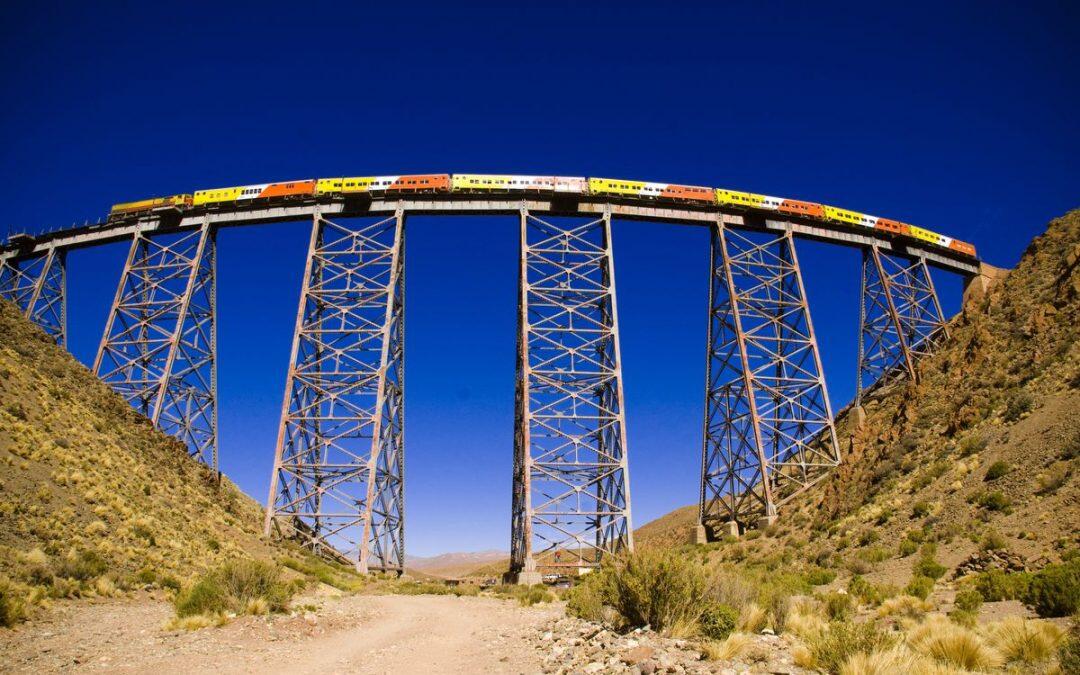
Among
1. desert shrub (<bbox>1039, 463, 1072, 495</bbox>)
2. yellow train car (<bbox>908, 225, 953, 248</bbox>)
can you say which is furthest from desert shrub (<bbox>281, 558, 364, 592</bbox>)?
yellow train car (<bbox>908, 225, 953, 248</bbox>)

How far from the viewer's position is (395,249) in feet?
75.7

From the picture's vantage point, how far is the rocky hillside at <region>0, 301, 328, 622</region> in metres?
9.47

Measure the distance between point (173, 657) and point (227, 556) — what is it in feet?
30.4

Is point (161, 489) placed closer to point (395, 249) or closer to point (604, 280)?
point (395, 249)

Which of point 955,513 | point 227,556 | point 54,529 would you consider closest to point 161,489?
point 227,556

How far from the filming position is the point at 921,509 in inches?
521

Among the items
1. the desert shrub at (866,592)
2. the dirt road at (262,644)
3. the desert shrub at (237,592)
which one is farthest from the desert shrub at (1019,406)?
the desert shrub at (237,592)

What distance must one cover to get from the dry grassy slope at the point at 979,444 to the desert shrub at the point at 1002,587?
159cm

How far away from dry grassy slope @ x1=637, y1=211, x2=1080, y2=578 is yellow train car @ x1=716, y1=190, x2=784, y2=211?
29.2 feet

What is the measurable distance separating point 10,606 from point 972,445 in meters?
18.0

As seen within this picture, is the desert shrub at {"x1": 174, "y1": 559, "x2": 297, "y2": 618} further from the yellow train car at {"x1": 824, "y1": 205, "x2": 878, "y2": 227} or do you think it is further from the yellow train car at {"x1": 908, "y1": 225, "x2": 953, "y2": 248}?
the yellow train car at {"x1": 908, "y1": 225, "x2": 953, "y2": 248}

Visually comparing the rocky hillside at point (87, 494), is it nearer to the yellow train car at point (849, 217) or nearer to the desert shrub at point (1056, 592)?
the desert shrub at point (1056, 592)

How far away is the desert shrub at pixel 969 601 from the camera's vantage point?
281 inches

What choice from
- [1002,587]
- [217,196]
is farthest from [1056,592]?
[217,196]
